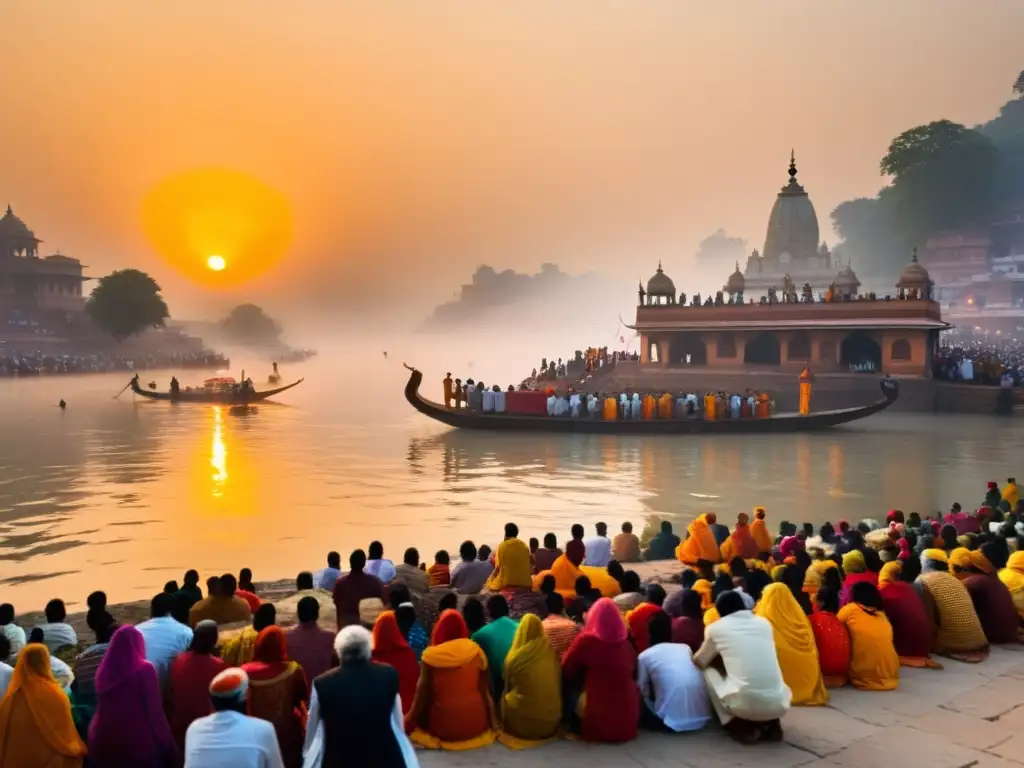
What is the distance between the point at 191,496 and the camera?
16844 mm

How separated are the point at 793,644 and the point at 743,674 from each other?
2.27 feet

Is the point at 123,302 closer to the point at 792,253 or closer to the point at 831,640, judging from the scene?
the point at 792,253

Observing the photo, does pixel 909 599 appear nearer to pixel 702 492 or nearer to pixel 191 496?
pixel 702 492

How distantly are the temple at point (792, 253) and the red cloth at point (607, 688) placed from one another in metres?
44.0

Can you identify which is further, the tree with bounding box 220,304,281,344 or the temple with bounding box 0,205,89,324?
the tree with bounding box 220,304,281,344

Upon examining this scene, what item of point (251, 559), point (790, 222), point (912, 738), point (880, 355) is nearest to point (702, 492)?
point (251, 559)

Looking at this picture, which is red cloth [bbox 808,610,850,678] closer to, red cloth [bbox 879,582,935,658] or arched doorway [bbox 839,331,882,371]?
red cloth [bbox 879,582,935,658]

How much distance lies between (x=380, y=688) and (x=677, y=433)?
22.5m

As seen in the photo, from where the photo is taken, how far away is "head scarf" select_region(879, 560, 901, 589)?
233 inches

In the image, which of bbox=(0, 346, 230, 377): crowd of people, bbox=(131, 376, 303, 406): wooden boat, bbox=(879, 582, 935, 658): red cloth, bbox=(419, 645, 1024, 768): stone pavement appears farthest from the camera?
bbox=(0, 346, 230, 377): crowd of people

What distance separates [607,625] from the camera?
4590 millimetres

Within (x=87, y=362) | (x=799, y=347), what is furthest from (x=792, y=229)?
(x=87, y=362)

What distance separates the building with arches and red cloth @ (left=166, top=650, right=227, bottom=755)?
31526 mm

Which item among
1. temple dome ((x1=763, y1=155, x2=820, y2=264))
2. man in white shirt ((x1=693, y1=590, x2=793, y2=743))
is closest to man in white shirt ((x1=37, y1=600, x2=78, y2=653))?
man in white shirt ((x1=693, y1=590, x2=793, y2=743))
